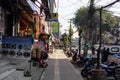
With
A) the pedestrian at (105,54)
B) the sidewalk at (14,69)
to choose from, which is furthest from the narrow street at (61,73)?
the pedestrian at (105,54)

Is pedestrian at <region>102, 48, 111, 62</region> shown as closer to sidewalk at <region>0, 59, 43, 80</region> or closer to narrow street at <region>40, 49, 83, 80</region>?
narrow street at <region>40, 49, 83, 80</region>

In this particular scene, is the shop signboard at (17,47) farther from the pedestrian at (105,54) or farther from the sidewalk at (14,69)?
the pedestrian at (105,54)

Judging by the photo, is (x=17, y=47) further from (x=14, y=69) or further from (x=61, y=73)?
(x=61, y=73)

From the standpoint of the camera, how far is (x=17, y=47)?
21594mm

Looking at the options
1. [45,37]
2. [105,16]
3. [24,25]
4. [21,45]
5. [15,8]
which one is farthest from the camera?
[105,16]

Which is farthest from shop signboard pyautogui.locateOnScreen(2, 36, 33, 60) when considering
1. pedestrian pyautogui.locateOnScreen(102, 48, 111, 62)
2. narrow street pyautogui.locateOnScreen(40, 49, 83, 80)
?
pedestrian pyautogui.locateOnScreen(102, 48, 111, 62)

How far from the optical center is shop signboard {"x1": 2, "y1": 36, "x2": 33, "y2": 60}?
21.3 metres

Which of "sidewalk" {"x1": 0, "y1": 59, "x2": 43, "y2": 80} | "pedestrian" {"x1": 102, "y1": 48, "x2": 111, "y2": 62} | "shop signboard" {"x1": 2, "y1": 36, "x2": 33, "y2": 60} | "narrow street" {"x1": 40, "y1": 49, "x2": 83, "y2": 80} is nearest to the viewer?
"sidewalk" {"x1": 0, "y1": 59, "x2": 43, "y2": 80}

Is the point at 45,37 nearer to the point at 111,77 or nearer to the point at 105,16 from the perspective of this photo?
the point at 111,77

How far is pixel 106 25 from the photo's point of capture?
93875 mm

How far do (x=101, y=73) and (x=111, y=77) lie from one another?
6807 millimetres

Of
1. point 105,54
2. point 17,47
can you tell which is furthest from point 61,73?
point 105,54

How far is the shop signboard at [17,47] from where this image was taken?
21.3 meters

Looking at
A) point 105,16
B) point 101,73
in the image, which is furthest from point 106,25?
point 101,73
